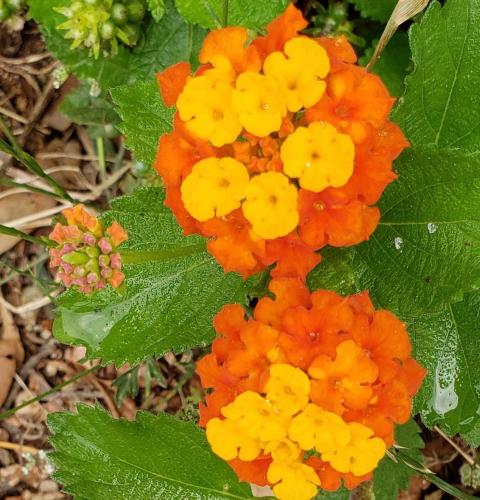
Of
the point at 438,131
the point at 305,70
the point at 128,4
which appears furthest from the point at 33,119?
the point at 305,70

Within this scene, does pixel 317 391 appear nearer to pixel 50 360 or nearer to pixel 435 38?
pixel 435 38

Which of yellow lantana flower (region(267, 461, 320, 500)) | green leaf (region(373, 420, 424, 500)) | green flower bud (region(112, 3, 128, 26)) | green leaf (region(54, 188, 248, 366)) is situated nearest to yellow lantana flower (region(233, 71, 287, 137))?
yellow lantana flower (region(267, 461, 320, 500))

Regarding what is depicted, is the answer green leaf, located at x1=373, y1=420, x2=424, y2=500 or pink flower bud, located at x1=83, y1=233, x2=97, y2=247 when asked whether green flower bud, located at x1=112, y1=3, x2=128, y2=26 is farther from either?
green leaf, located at x1=373, y1=420, x2=424, y2=500

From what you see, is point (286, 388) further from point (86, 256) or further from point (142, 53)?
point (142, 53)

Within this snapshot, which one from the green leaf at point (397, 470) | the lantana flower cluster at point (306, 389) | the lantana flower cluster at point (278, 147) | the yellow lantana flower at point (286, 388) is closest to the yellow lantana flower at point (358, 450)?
the lantana flower cluster at point (306, 389)

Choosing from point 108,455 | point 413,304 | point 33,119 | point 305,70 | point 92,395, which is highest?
point 305,70

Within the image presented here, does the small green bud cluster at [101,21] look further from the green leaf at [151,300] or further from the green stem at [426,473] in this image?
the green stem at [426,473]
